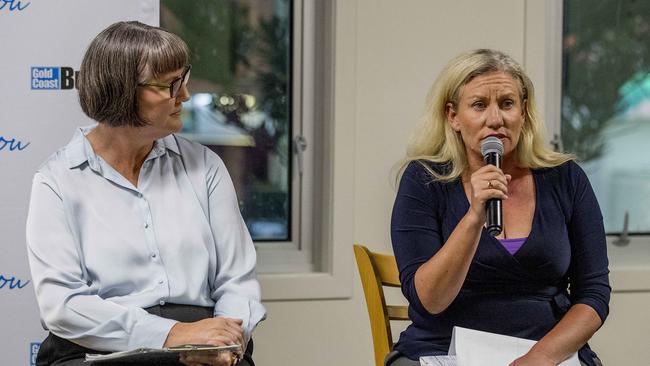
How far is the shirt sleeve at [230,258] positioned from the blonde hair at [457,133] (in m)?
0.45

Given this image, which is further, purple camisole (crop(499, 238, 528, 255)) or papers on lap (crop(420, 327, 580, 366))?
purple camisole (crop(499, 238, 528, 255))

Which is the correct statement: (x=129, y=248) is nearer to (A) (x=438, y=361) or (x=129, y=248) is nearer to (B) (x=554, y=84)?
(A) (x=438, y=361)

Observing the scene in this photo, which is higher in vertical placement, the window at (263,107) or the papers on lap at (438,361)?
the window at (263,107)

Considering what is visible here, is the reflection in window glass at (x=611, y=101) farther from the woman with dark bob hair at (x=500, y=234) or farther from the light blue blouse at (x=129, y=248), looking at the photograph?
the light blue blouse at (x=129, y=248)

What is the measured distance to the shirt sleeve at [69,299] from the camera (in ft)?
6.67

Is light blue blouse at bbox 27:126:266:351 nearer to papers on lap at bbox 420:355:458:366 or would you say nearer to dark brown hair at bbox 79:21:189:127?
dark brown hair at bbox 79:21:189:127

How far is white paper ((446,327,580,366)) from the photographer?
6.60ft

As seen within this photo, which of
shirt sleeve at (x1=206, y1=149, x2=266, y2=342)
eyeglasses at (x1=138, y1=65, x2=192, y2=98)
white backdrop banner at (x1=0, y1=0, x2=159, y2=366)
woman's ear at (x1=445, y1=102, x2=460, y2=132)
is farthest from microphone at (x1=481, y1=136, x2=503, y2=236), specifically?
white backdrop banner at (x1=0, y1=0, x2=159, y2=366)

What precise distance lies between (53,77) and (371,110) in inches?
45.5

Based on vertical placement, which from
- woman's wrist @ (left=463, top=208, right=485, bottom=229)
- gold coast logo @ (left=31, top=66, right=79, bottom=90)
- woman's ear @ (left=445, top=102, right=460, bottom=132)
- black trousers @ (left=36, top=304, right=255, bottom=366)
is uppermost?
gold coast logo @ (left=31, top=66, right=79, bottom=90)

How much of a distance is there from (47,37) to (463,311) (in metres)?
1.38

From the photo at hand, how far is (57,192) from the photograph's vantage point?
2.13 m

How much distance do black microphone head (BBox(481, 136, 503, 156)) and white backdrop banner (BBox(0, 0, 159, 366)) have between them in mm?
1174

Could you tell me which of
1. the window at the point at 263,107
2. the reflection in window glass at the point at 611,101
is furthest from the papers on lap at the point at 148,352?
the reflection in window glass at the point at 611,101
